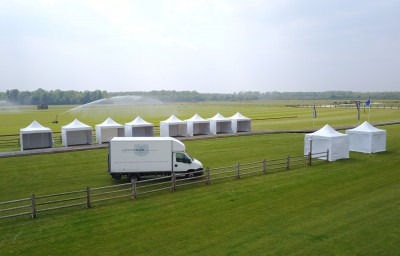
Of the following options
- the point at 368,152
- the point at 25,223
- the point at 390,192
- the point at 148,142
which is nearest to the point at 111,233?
the point at 25,223

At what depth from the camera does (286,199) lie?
17.2m

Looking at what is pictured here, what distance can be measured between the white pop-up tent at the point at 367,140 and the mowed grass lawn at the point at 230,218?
774 centimetres

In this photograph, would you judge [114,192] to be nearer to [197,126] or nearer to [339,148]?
[339,148]

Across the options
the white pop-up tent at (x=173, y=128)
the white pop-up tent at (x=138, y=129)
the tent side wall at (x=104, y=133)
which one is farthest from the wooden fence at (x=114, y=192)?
the white pop-up tent at (x=173, y=128)

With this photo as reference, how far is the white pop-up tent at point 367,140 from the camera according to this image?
31.3 metres

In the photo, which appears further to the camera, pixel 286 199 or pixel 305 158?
pixel 305 158

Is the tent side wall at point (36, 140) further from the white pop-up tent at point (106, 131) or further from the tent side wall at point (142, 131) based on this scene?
the tent side wall at point (142, 131)

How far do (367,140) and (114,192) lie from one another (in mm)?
24346

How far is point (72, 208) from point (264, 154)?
759 inches

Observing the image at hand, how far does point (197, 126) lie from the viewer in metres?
47.9

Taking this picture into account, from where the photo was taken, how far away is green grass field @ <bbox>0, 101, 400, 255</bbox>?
38.9 feet

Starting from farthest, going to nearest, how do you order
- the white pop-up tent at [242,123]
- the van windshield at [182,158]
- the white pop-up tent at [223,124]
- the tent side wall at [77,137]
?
the white pop-up tent at [242,123]
the white pop-up tent at [223,124]
the tent side wall at [77,137]
the van windshield at [182,158]

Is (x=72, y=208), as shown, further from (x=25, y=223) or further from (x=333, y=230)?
(x=333, y=230)

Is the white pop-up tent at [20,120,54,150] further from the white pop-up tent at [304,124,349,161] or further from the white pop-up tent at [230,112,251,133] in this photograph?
the white pop-up tent at [304,124,349,161]
